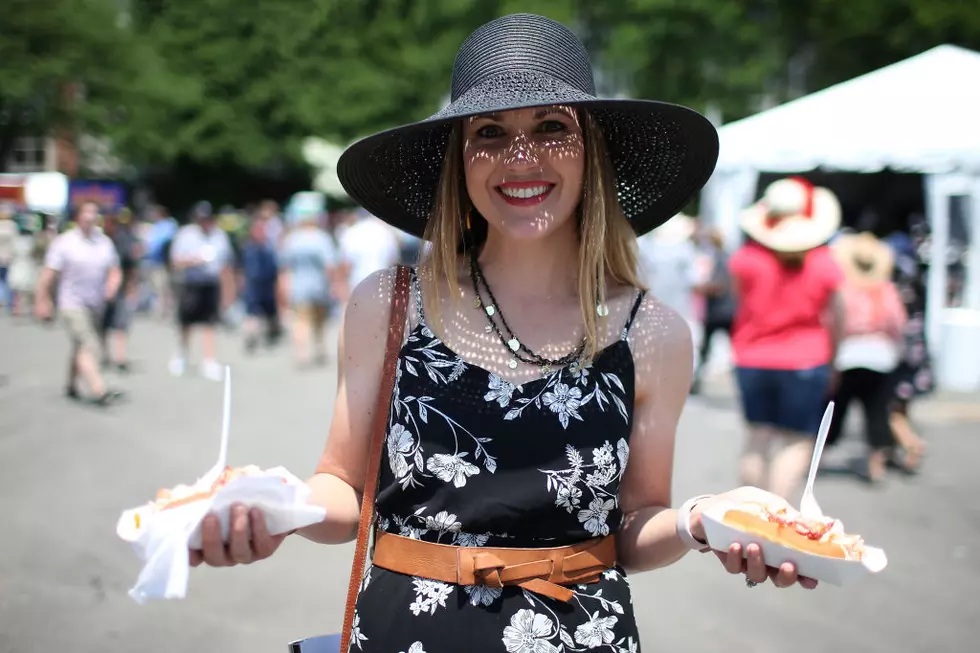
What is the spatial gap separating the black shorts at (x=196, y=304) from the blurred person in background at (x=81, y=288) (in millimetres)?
1664

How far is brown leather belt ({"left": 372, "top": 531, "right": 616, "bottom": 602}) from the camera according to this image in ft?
5.72

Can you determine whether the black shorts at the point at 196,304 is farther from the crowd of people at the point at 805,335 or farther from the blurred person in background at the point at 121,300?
the crowd of people at the point at 805,335

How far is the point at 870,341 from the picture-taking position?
22.5 ft

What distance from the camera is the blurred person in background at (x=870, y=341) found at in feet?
22.1

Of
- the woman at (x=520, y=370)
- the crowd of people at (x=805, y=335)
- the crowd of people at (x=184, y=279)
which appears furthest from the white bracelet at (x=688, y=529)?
the crowd of people at (x=184, y=279)

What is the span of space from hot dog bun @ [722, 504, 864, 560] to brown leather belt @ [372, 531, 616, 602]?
0.31 m

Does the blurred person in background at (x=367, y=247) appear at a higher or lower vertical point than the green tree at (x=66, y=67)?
lower

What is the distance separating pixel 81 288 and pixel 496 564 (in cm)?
822

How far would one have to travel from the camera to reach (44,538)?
17.7 feet

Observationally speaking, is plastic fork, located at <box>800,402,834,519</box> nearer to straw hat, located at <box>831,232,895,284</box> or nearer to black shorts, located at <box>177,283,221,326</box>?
straw hat, located at <box>831,232,895,284</box>

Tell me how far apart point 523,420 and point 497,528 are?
0.20 m

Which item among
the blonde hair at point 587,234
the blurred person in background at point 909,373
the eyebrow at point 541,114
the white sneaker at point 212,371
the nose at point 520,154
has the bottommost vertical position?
the white sneaker at point 212,371

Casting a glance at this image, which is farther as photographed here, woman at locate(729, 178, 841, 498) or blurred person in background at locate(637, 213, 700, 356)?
blurred person in background at locate(637, 213, 700, 356)

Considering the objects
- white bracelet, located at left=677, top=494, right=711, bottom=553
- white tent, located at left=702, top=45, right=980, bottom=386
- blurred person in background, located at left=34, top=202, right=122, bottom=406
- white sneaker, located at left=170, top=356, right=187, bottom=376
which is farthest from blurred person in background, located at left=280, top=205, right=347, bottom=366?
white bracelet, located at left=677, top=494, right=711, bottom=553
